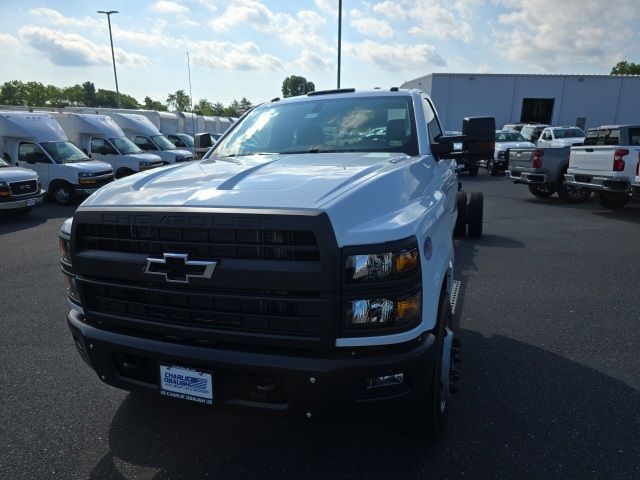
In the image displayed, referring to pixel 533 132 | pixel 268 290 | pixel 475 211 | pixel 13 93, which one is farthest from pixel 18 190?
pixel 13 93

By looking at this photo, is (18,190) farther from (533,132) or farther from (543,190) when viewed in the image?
(533,132)

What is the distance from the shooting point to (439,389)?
2.46 meters

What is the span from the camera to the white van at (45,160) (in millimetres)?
13094

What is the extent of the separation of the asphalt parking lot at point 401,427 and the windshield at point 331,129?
1883 millimetres

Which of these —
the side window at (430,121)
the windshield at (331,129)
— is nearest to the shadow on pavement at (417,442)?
the windshield at (331,129)

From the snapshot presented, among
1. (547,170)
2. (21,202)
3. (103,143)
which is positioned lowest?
(21,202)

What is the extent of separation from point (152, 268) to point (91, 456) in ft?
4.33

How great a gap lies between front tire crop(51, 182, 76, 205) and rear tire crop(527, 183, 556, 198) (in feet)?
43.9

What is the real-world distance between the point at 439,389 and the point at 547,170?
11.7 metres

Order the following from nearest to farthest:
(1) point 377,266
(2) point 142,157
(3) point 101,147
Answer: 1. (1) point 377,266
2. (2) point 142,157
3. (3) point 101,147

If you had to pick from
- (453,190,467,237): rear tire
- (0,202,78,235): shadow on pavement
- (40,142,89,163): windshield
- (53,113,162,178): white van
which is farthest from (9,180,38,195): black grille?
(453,190,467,237): rear tire

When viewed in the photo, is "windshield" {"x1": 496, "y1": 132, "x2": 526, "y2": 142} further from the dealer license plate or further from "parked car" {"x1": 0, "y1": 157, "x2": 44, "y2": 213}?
the dealer license plate

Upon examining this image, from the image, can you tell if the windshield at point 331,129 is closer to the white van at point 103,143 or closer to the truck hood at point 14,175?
the truck hood at point 14,175

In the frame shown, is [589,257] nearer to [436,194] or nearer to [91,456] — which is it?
[436,194]
